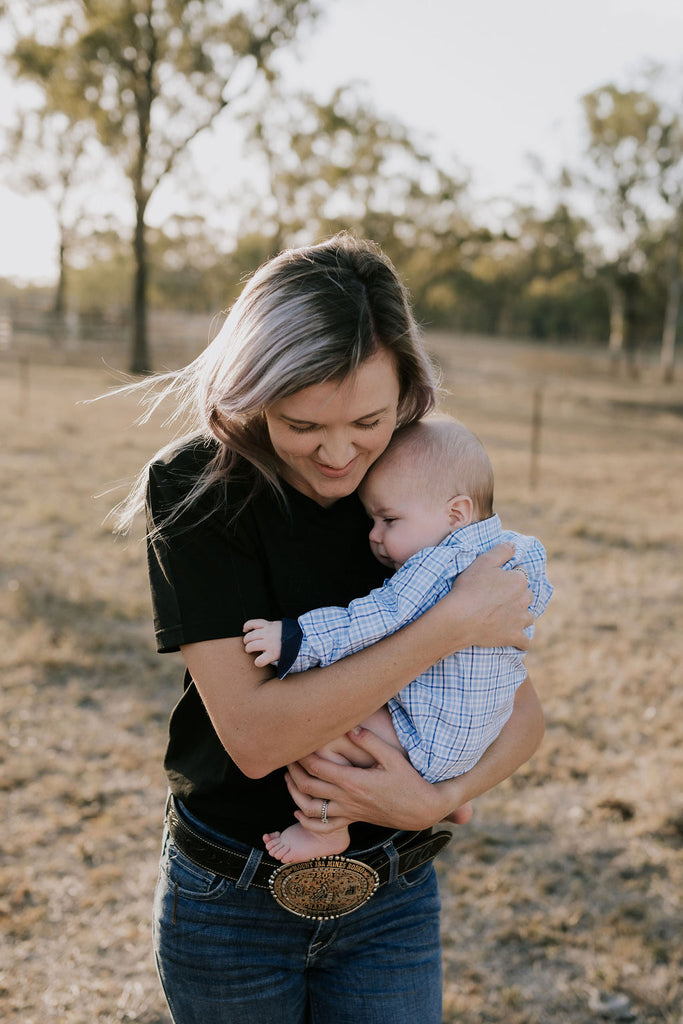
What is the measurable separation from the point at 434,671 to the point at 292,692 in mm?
354

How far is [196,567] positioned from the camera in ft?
4.60

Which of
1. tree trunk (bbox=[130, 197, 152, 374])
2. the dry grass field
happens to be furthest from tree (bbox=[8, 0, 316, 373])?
the dry grass field

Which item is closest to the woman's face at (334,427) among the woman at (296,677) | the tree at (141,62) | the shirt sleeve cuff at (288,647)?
the woman at (296,677)

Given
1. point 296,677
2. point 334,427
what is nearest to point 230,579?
point 296,677

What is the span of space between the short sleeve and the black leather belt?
395mm

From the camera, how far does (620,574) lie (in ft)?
24.3

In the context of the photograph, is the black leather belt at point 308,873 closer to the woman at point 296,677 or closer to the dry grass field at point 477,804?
the woman at point 296,677

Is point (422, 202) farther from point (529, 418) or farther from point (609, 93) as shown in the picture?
point (529, 418)

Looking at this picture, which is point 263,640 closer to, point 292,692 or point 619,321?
point 292,692

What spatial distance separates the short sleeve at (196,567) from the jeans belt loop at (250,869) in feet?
1.33

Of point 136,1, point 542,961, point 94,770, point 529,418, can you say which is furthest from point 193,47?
point 542,961

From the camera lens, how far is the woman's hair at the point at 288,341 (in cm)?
137

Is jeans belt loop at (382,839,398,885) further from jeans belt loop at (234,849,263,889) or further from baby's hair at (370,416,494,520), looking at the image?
baby's hair at (370,416,494,520)

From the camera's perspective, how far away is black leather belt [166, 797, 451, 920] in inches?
58.7
